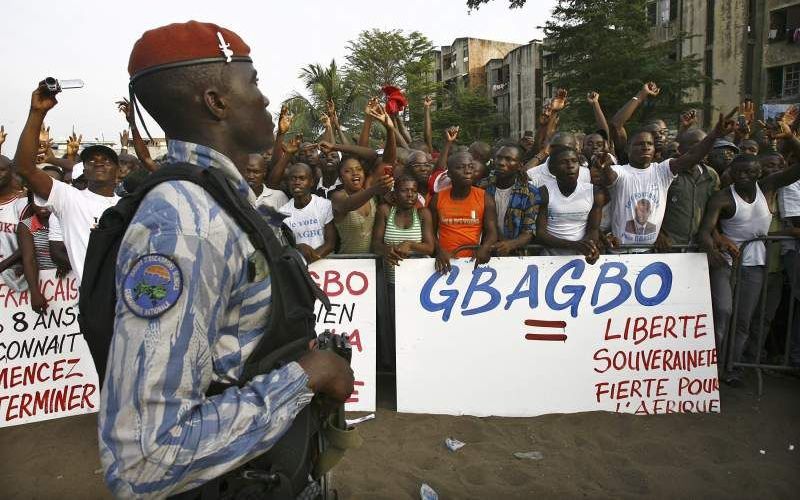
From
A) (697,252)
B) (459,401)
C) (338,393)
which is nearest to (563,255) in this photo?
(697,252)

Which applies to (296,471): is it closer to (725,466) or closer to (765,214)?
(725,466)

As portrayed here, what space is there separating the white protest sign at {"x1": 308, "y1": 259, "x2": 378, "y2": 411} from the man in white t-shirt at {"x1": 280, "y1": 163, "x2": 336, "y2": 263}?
24 centimetres

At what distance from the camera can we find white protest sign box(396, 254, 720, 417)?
14.9 ft

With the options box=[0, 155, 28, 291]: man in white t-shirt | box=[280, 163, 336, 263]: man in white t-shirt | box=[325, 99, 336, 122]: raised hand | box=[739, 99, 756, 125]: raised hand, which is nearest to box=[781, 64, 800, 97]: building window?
box=[739, 99, 756, 125]: raised hand

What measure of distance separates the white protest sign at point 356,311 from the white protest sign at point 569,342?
0.32 m

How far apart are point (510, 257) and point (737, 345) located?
221cm

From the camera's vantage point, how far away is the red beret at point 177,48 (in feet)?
4.11

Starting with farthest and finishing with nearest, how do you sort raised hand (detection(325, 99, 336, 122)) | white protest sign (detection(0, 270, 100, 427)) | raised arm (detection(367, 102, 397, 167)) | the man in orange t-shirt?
raised hand (detection(325, 99, 336, 122)) < raised arm (detection(367, 102, 397, 167)) < the man in orange t-shirt < white protest sign (detection(0, 270, 100, 427))

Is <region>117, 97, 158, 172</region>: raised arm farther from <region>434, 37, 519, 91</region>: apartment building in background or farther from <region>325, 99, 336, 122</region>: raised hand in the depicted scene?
<region>434, 37, 519, 91</region>: apartment building in background

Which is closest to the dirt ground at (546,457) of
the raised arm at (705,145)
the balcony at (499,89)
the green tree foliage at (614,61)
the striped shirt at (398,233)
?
the striped shirt at (398,233)

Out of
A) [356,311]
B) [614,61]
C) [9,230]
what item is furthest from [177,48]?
[614,61]

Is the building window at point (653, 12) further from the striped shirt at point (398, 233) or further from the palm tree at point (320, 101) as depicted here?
the striped shirt at point (398, 233)

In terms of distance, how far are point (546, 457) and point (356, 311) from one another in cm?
189

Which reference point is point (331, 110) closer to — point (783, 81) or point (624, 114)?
point (624, 114)
